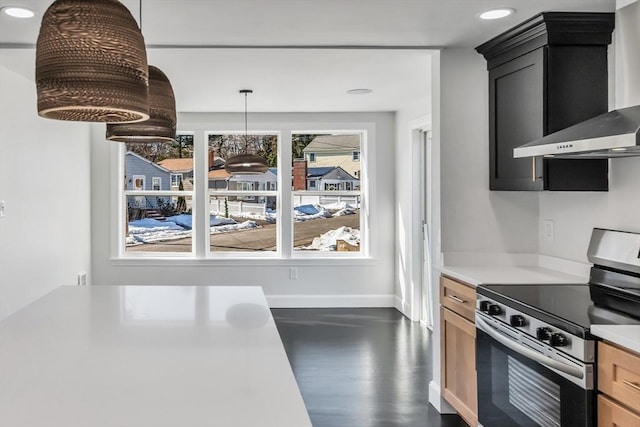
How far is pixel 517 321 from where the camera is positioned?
2305mm

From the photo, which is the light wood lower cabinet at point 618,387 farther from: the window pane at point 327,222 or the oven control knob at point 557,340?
the window pane at point 327,222

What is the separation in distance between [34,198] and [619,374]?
430 cm

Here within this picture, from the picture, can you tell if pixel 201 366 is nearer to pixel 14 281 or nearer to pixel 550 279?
pixel 550 279

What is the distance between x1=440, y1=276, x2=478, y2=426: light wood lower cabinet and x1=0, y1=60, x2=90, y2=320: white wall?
313 centimetres

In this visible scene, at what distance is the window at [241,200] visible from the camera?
6.25 meters

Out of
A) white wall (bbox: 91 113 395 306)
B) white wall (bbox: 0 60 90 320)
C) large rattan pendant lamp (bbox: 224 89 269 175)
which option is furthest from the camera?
white wall (bbox: 91 113 395 306)

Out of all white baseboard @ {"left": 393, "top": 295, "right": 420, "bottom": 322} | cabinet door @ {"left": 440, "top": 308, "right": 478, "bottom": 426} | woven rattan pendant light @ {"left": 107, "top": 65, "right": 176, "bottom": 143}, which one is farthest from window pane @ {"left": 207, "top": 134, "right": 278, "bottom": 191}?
woven rattan pendant light @ {"left": 107, "top": 65, "right": 176, "bottom": 143}

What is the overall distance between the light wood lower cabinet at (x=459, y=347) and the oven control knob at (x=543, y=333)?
2.27 feet

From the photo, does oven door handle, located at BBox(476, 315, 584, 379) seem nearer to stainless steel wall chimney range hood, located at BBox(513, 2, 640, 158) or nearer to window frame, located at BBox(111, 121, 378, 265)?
stainless steel wall chimney range hood, located at BBox(513, 2, 640, 158)

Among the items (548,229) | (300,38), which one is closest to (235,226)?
(300,38)

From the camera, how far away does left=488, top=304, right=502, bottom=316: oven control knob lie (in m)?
2.49

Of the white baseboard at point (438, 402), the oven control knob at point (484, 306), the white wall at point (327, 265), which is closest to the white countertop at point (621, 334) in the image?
the oven control knob at point (484, 306)

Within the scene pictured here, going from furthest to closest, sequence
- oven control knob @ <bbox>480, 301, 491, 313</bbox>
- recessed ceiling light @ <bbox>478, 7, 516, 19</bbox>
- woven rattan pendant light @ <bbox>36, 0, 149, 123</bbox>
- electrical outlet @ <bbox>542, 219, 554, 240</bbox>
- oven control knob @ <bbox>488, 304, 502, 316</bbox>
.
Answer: electrical outlet @ <bbox>542, 219, 554, 240</bbox>, recessed ceiling light @ <bbox>478, 7, 516, 19</bbox>, oven control knob @ <bbox>480, 301, 491, 313</bbox>, oven control knob @ <bbox>488, 304, 502, 316</bbox>, woven rattan pendant light @ <bbox>36, 0, 149, 123</bbox>

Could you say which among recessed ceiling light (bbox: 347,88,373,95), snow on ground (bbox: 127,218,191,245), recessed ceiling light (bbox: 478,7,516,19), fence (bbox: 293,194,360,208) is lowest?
snow on ground (bbox: 127,218,191,245)
